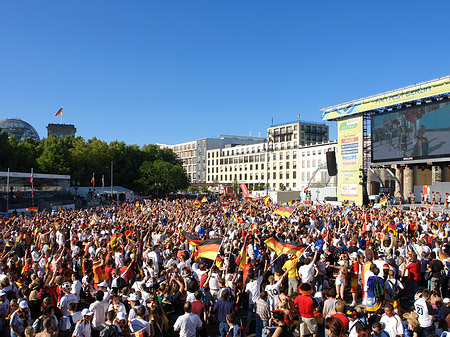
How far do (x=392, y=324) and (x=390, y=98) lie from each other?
3535 cm

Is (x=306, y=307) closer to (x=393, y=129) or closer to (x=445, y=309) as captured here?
(x=445, y=309)

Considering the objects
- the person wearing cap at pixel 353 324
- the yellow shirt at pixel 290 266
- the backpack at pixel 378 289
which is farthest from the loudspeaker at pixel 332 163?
the person wearing cap at pixel 353 324

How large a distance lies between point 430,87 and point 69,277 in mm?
34618

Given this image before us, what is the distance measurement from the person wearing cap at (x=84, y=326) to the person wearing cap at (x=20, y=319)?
1107 millimetres

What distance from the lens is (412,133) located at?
35.1 m

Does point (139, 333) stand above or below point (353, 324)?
below

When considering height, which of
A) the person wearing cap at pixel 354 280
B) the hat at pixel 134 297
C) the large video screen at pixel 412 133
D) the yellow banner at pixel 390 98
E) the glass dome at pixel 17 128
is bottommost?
the person wearing cap at pixel 354 280

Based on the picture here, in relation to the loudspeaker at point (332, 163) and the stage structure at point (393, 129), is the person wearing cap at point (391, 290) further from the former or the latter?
the loudspeaker at point (332, 163)

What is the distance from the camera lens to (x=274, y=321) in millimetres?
5703

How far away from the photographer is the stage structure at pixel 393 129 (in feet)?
108

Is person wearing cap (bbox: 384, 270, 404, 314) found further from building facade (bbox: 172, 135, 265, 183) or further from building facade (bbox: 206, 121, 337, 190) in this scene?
building facade (bbox: 172, 135, 265, 183)

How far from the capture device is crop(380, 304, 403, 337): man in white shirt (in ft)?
19.5

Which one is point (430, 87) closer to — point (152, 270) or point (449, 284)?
point (449, 284)

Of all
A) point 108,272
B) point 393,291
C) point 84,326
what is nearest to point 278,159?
point 108,272
